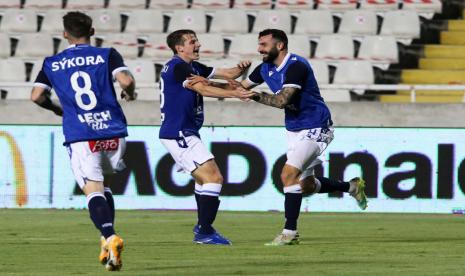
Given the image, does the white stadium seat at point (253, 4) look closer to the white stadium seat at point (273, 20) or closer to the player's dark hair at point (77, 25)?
the white stadium seat at point (273, 20)

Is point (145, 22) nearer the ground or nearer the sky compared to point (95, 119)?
nearer the ground

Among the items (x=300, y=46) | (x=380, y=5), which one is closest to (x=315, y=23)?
(x=300, y=46)

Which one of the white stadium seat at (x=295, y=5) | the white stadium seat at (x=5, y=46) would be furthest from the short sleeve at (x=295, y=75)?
the white stadium seat at (x=5, y=46)

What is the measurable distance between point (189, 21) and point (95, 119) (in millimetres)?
13975

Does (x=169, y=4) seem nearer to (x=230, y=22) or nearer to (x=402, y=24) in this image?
(x=230, y=22)

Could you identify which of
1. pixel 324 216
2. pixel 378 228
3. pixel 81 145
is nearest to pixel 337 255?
pixel 81 145

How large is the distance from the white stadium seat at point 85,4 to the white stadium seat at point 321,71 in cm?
527

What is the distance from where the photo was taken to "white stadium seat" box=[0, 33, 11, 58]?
2408 cm

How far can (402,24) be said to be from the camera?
22.9m

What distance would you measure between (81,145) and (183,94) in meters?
2.65

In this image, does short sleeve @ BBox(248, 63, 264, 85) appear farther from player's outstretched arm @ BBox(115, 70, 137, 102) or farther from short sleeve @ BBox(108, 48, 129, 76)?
player's outstretched arm @ BBox(115, 70, 137, 102)

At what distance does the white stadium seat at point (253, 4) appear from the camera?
79.7 feet

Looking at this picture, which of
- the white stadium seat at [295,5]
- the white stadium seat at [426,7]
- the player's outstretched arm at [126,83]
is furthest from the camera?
the white stadium seat at [295,5]

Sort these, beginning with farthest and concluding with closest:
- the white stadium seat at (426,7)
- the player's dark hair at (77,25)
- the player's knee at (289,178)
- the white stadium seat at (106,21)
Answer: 1. the white stadium seat at (106,21)
2. the white stadium seat at (426,7)
3. the player's knee at (289,178)
4. the player's dark hair at (77,25)
